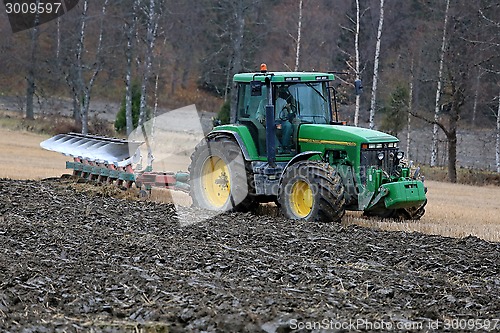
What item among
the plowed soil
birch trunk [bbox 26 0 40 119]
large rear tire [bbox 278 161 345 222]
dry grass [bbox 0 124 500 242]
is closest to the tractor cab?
large rear tire [bbox 278 161 345 222]

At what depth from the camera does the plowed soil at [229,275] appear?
6.11 m

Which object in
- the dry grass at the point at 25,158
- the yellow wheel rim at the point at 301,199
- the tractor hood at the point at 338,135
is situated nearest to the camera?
the tractor hood at the point at 338,135

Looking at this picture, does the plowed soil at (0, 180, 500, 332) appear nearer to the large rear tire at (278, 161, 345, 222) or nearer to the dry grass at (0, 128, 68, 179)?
the large rear tire at (278, 161, 345, 222)

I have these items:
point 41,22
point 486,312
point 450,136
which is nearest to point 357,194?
point 486,312

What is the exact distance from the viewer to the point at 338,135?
38.7ft

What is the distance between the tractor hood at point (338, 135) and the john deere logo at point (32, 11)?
23.3m

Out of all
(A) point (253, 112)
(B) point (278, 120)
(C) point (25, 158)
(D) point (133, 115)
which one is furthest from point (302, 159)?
(D) point (133, 115)

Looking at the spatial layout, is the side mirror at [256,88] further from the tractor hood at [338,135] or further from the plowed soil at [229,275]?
the plowed soil at [229,275]

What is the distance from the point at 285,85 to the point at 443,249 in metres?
3.91

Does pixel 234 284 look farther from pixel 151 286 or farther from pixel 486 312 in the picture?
pixel 486 312

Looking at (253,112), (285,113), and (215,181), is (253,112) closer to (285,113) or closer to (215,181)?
Result: (285,113)

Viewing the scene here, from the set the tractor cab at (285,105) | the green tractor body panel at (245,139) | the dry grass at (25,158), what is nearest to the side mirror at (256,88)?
the tractor cab at (285,105)

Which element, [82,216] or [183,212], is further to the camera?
[183,212]

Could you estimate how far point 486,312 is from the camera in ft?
20.7
